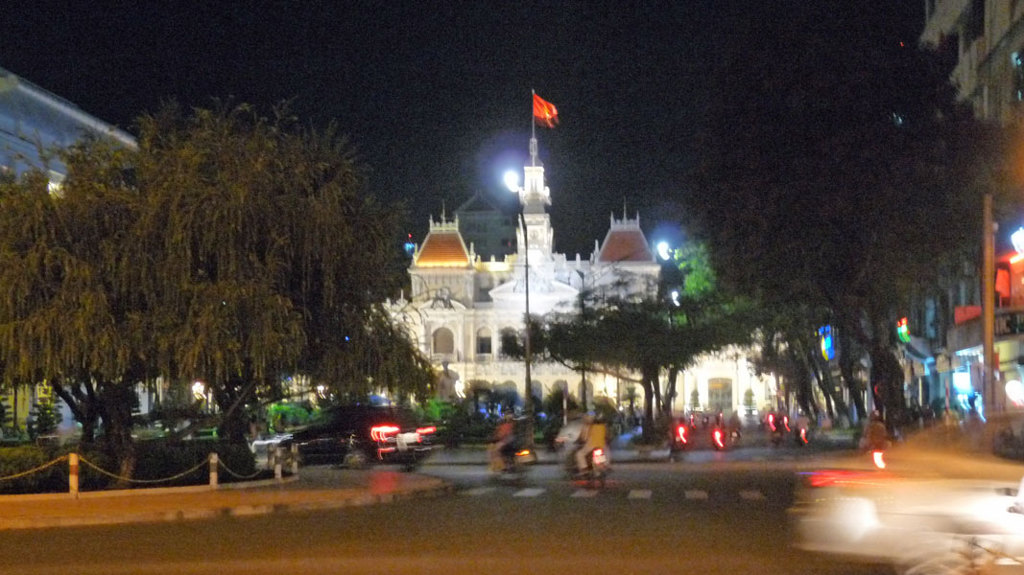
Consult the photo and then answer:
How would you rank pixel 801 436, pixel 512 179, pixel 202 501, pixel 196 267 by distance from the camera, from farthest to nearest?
pixel 512 179
pixel 801 436
pixel 196 267
pixel 202 501

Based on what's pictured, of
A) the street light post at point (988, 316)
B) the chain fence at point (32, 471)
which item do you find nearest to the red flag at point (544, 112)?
the street light post at point (988, 316)

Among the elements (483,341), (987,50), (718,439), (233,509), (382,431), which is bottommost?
(718,439)

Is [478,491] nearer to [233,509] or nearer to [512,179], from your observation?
[233,509]

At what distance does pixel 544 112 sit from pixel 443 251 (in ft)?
95.8

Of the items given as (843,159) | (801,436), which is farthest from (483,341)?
(843,159)

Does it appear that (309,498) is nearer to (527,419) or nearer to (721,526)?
(721,526)

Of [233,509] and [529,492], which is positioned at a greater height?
[233,509]

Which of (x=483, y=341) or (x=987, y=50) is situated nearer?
(x=987, y=50)

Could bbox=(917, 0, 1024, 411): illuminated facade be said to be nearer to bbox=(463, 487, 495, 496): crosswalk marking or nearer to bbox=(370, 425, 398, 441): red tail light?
bbox=(463, 487, 495, 496): crosswalk marking

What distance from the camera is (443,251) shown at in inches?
3888

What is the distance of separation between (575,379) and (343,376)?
73.3 m

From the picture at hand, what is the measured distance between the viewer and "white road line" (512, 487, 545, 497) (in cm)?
2333

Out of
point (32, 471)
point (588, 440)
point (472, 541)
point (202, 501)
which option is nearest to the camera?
point (472, 541)

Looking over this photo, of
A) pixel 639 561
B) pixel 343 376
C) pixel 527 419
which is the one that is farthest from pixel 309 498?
pixel 527 419
